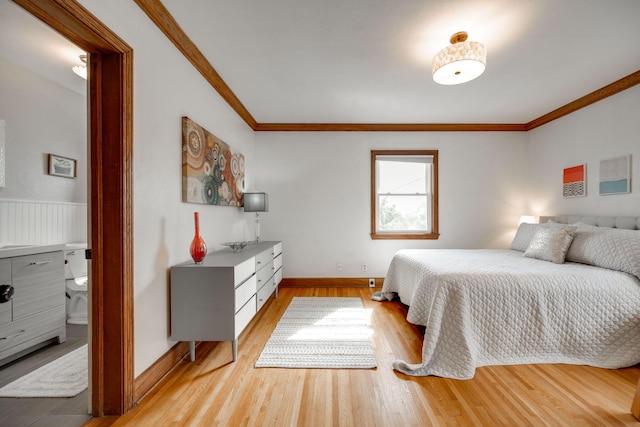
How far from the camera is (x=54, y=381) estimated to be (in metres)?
1.96

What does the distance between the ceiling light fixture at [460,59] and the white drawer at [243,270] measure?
220cm

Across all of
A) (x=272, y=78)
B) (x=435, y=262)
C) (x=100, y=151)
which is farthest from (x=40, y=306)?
(x=435, y=262)

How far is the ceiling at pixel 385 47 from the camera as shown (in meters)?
1.97

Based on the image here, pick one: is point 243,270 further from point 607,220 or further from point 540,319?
point 607,220

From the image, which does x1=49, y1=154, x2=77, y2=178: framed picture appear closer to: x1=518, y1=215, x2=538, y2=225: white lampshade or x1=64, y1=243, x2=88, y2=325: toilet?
x1=64, y1=243, x2=88, y2=325: toilet

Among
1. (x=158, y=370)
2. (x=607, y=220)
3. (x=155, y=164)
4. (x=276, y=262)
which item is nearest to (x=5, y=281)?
(x=158, y=370)

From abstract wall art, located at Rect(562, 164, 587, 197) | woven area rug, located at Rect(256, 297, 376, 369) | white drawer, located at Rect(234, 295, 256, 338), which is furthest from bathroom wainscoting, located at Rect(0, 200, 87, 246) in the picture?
abstract wall art, located at Rect(562, 164, 587, 197)

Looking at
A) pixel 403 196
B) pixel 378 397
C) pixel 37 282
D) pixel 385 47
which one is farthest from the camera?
pixel 403 196

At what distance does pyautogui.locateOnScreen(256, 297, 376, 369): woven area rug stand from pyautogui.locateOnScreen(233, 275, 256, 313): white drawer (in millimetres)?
451

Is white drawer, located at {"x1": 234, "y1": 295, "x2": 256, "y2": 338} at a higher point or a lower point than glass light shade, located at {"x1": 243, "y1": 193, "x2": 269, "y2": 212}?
lower

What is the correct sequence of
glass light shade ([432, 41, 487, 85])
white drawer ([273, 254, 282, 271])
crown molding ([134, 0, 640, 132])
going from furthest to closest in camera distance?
white drawer ([273, 254, 282, 271]) → glass light shade ([432, 41, 487, 85]) → crown molding ([134, 0, 640, 132])

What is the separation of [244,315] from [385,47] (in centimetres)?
250

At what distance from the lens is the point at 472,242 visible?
449cm

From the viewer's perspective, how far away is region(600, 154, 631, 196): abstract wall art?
301 cm
